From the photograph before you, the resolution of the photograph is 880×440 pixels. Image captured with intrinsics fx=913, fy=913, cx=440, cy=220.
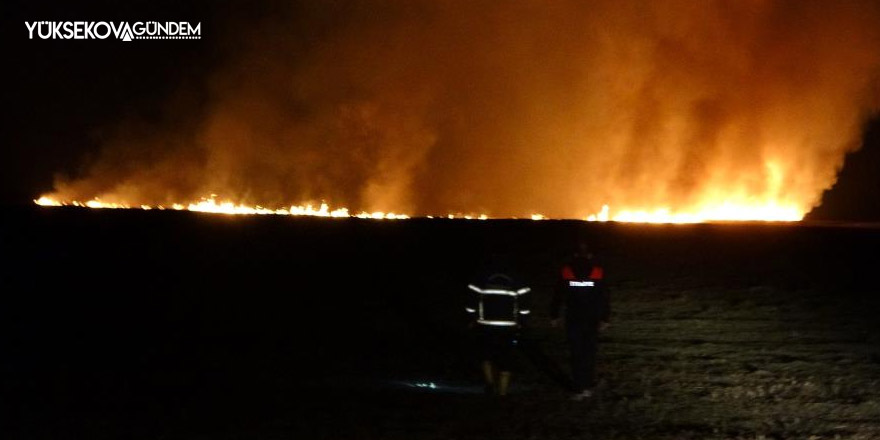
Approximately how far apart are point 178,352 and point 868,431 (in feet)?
32.1

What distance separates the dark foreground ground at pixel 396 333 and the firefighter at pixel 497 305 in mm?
824

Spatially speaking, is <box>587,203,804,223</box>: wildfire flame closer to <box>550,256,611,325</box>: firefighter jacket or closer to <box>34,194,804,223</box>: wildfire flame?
<box>34,194,804,223</box>: wildfire flame

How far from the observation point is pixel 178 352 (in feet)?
46.8

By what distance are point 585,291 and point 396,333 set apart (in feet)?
18.2

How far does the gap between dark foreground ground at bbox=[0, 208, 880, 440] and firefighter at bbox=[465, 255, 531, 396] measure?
82 centimetres

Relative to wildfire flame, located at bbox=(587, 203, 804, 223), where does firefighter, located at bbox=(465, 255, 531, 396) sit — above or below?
below

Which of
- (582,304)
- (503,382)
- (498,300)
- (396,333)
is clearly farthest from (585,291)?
(396,333)

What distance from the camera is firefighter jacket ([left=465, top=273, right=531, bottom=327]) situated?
10688mm

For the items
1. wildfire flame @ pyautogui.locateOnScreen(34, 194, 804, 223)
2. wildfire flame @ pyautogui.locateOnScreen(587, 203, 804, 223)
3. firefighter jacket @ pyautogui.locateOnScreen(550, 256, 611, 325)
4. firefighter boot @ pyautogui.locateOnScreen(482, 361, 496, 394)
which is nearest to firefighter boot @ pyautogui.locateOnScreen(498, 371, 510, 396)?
firefighter boot @ pyautogui.locateOnScreen(482, 361, 496, 394)

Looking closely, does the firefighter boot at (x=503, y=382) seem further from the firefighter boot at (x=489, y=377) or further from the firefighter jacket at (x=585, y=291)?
the firefighter jacket at (x=585, y=291)

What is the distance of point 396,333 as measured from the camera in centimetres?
1570

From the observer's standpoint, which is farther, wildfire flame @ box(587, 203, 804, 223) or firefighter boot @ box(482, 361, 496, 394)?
wildfire flame @ box(587, 203, 804, 223)

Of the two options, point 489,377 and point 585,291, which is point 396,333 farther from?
point 585,291

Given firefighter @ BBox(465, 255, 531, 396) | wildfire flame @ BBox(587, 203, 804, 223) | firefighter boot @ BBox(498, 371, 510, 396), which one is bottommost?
firefighter boot @ BBox(498, 371, 510, 396)
